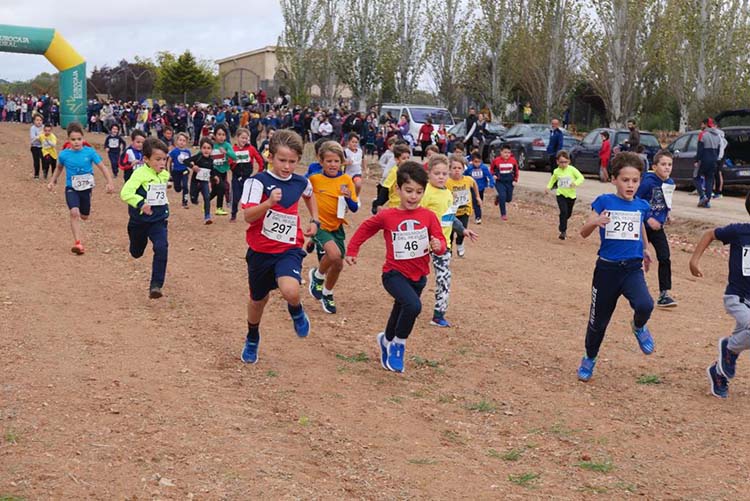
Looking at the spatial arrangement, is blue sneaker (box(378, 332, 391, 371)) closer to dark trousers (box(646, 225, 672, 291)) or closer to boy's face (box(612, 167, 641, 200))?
boy's face (box(612, 167, 641, 200))

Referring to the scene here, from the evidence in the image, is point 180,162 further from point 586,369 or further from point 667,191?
point 586,369

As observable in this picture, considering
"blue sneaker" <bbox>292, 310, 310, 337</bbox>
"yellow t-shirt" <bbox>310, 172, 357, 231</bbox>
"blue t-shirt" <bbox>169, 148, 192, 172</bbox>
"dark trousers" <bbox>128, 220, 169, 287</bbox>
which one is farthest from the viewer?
"blue t-shirt" <bbox>169, 148, 192, 172</bbox>

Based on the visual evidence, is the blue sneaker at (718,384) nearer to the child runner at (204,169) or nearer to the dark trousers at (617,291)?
the dark trousers at (617,291)

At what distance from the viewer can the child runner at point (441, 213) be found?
9492mm

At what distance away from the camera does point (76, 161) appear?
1297cm

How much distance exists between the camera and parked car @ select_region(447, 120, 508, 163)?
30.6 meters

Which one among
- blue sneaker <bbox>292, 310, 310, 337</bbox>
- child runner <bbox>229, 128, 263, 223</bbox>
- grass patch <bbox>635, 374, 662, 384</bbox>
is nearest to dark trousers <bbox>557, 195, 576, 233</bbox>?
child runner <bbox>229, 128, 263, 223</bbox>

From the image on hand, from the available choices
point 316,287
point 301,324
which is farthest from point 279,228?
point 316,287

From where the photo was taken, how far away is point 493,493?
546cm

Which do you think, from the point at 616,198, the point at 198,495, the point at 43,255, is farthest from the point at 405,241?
the point at 43,255

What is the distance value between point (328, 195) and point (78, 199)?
15.6 feet

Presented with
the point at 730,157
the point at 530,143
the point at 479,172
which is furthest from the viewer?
the point at 530,143

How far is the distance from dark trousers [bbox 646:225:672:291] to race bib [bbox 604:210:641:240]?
11.1ft

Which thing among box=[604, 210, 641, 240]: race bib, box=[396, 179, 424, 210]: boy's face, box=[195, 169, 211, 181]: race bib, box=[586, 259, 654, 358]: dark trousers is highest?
box=[396, 179, 424, 210]: boy's face
